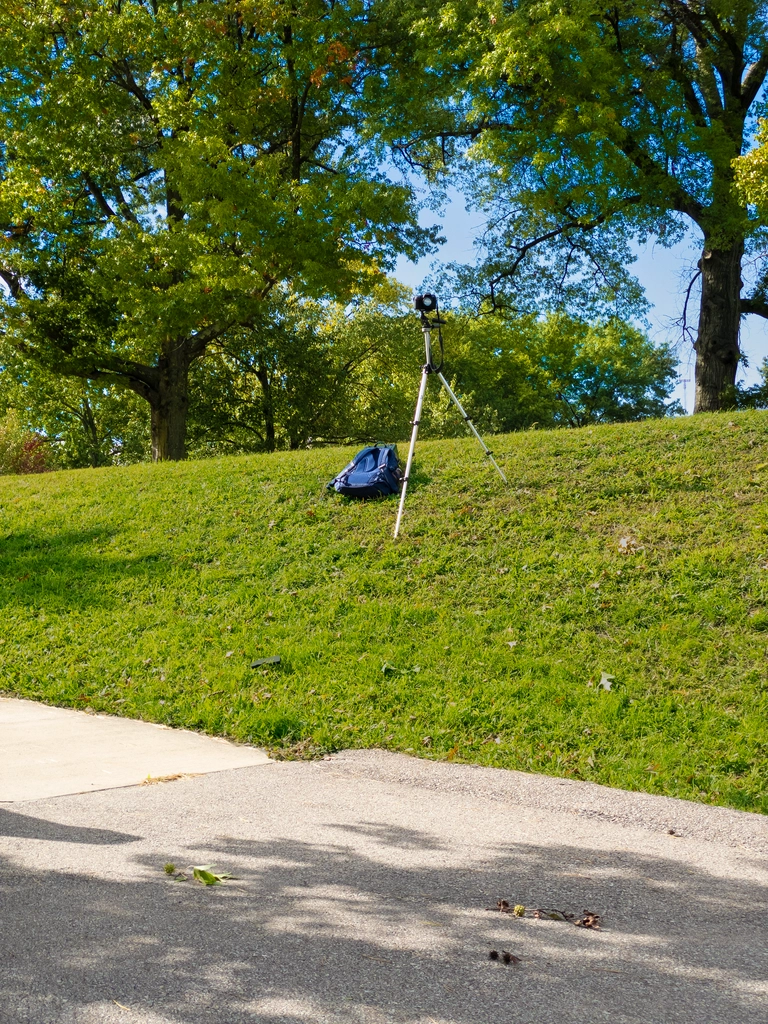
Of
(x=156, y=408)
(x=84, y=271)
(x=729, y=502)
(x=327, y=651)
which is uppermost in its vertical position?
(x=84, y=271)

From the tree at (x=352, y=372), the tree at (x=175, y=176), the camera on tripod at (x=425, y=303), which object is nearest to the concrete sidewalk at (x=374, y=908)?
the camera on tripod at (x=425, y=303)

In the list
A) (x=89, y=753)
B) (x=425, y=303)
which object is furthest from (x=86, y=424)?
(x=89, y=753)

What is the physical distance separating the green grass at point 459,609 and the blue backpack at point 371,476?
25cm

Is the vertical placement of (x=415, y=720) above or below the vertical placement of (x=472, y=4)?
below

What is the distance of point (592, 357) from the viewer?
43.6 meters

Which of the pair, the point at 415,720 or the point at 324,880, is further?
the point at 415,720

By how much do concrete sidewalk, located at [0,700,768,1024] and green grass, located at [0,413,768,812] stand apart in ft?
4.23

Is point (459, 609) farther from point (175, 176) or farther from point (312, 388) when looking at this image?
point (312, 388)

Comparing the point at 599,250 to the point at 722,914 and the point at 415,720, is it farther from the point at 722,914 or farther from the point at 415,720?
the point at 722,914

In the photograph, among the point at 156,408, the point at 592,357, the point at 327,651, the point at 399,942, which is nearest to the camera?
the point at 399,942

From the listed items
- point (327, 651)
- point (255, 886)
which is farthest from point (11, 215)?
point (255, 886)

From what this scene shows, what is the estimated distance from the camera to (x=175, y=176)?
18.1m

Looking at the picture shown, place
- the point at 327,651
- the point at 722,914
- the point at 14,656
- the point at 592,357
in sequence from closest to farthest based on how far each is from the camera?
the point at 722,914 < the point at 327,651 < the point at 14,656 < the point at 592,357

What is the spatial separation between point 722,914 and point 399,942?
148 centimetres
